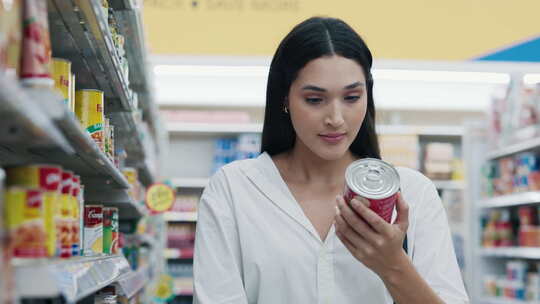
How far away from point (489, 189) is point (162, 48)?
3258 millimetres

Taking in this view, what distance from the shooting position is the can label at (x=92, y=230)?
222cm

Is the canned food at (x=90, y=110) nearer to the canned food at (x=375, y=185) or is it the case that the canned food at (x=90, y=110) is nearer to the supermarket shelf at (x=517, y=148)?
the canned food at (x=375, y=185)

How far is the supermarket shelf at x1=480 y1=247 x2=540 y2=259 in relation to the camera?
18.3ft

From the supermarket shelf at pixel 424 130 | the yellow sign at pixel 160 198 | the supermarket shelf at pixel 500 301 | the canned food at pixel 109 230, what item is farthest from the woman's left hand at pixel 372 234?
the supermarket shelf at pixel 424 130

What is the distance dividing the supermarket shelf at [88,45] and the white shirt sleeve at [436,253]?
102cm

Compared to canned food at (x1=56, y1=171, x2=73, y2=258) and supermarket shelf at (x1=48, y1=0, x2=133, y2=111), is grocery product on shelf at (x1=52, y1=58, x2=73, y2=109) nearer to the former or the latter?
supermarket shelf at (x1=48, y1=0, x2=133, y2=111)

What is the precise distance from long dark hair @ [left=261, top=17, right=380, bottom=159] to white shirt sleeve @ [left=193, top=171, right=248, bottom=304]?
11.3 inches

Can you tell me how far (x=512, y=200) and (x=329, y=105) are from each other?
420 centimetres

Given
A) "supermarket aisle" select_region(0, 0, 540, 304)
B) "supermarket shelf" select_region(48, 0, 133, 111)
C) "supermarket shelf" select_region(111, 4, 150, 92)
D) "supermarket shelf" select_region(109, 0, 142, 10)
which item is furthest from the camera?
"supermarket shelf" select_region(111, 4, 150, 92)

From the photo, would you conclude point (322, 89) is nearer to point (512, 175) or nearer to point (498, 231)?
point (512, 175)

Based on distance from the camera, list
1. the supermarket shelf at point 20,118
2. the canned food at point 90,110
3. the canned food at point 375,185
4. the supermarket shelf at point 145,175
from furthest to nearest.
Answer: the supermarket shelf at point 145,175 < the canned food at point 90,110 < the canned food at point 375,185 < the supermarket shelf at point 20,118

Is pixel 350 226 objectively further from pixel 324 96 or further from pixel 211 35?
pixel 211 35

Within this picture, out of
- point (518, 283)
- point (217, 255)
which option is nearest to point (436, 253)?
point (217, 255)

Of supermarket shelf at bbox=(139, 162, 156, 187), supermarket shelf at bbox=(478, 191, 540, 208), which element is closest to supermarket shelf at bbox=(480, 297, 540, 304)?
supermarket shelf at bbox=(478, 191, 540, 208)
